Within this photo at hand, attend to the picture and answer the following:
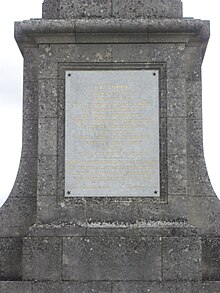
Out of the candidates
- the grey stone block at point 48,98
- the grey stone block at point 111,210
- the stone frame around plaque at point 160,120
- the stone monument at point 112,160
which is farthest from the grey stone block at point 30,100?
the grey stone block at point 111,210

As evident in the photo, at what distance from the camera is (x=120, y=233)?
9453 millimetres

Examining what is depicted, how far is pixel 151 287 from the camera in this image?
9.23 m

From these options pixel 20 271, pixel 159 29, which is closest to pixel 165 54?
pixel 159 29

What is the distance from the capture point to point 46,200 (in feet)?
31.8

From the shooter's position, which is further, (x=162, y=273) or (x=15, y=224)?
(x=15, y=224)

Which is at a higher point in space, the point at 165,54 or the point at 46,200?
the point at 165,54

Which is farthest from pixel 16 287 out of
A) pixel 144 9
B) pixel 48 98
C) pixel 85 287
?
pixel 144 9

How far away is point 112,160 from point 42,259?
5.13 feet

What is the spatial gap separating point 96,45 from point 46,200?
2.19m

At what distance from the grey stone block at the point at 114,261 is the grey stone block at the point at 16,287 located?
1.55ft

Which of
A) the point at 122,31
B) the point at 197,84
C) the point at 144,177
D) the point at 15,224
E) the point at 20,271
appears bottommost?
the point at 20,271

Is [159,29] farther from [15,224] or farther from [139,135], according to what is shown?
[15,224]

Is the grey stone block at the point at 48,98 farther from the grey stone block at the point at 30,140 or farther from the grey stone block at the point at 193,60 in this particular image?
the grey stone block at the point at 193,60

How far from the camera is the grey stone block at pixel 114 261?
931 centimetres
